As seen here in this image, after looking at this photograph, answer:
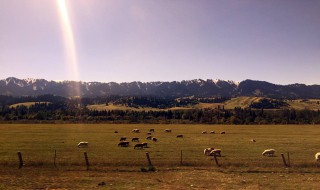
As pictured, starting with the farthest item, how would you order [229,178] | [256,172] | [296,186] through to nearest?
[256,172], [229,178], [296,186]

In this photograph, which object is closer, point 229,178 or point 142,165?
point 229,178

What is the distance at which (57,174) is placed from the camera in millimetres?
27438

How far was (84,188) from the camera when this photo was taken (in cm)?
2225

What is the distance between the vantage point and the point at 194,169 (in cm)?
3036

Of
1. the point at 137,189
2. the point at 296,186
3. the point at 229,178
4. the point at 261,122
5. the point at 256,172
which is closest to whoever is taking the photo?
the point at 137,189

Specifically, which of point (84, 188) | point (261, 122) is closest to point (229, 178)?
point (84, 188)

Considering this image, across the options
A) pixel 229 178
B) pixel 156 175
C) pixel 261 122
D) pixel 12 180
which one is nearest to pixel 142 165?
pixel 156 175

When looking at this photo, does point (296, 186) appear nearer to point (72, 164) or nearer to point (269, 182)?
point (269, 182)

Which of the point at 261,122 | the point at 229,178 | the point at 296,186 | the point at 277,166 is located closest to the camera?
the point at 296,186

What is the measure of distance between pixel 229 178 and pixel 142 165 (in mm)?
9896

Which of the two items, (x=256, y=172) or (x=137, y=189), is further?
(x=256, y=172)

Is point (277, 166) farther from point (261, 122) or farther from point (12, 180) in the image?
point (261, 122)

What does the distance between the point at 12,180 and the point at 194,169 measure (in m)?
15.9

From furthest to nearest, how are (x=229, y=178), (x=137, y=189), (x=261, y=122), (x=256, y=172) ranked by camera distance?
1. (x=261, y=122)
2. (x=256, y=172)
3. (x=229, y=178)
4. (x=137, y=189)
